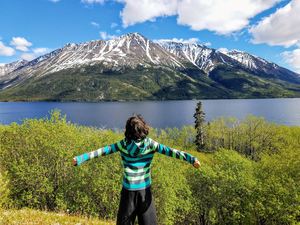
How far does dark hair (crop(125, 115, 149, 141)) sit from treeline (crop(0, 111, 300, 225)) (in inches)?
568

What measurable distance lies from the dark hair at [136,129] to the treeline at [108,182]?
568 inches

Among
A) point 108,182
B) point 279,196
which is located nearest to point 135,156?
point 108,182

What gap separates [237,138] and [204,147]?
1310cm

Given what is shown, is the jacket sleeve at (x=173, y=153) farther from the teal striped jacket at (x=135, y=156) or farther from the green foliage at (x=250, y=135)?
the green foliage at (x=250, y=135)

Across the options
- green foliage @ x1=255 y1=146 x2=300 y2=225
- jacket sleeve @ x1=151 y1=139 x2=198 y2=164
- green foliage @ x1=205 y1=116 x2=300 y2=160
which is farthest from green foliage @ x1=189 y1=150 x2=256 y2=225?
green foliage @ x1=205 y1=116 x2=300 y2=160

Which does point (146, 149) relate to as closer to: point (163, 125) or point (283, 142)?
point (283, 142)

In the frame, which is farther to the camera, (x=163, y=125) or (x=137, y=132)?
(x=163, y=125)

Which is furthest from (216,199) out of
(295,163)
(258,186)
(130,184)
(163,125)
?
(163,125)

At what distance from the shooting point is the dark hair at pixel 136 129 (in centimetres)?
686

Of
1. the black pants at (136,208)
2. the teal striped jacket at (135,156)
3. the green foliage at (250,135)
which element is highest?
the teal striped jacket at (135,156)

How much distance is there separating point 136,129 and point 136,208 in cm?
197

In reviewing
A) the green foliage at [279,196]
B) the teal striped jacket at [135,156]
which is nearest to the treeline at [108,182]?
the green foliage at [279,196]

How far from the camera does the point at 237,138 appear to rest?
4326 inches

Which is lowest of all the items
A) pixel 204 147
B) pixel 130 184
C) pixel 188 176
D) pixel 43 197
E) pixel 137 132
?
pixel 204 147
